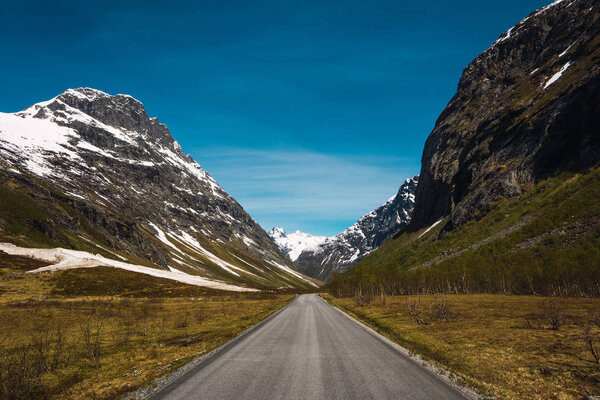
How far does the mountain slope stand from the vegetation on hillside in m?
0.32

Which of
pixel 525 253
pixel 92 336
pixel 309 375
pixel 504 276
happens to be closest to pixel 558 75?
pixel 525 253

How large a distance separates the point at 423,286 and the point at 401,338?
82829mm

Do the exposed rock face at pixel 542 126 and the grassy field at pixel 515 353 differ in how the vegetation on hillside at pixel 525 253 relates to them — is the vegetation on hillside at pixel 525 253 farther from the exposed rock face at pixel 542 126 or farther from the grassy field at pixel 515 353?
the grassy field at pixel 515 353

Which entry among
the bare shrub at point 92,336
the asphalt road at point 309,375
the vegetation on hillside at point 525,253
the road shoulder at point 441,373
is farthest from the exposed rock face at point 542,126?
A: the bare shrub at point 92,336

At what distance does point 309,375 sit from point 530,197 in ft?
469

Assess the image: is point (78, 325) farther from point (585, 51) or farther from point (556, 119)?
point (585, 51)

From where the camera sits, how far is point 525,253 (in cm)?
8825

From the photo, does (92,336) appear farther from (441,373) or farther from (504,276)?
(504,276)

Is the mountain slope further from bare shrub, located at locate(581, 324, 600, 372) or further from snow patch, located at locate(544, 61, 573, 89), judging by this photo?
bare shrub, located at locate(581, 324, 600, 372)

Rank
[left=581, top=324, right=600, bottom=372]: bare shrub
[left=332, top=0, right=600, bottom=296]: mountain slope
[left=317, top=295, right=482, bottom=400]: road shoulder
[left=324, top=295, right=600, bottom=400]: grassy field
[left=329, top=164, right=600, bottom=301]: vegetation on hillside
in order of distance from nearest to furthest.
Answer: [left=317, top=295, right=482, bottom=400]: road shoulder
[left=324, top=295, right=600, bottom=400]: grassy field
[left=581, top=324, right=600, bottom=372]: bare shrub
[left=329, top=164, right=600, bottom=301]: vegetation on hillside
[left=332, top=0, right=600, bottom=296]: mountain slope

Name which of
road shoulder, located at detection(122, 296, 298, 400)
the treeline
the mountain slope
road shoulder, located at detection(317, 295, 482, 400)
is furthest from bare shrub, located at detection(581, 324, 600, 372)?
the mountain slope

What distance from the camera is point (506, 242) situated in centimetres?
10288

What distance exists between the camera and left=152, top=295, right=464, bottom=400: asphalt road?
1045 cm

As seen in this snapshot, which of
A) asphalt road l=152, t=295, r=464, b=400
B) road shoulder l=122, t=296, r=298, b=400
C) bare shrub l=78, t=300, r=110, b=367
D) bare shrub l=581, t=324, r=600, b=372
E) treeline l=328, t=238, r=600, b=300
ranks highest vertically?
treeline l=328, t=238, r=600, b=300
